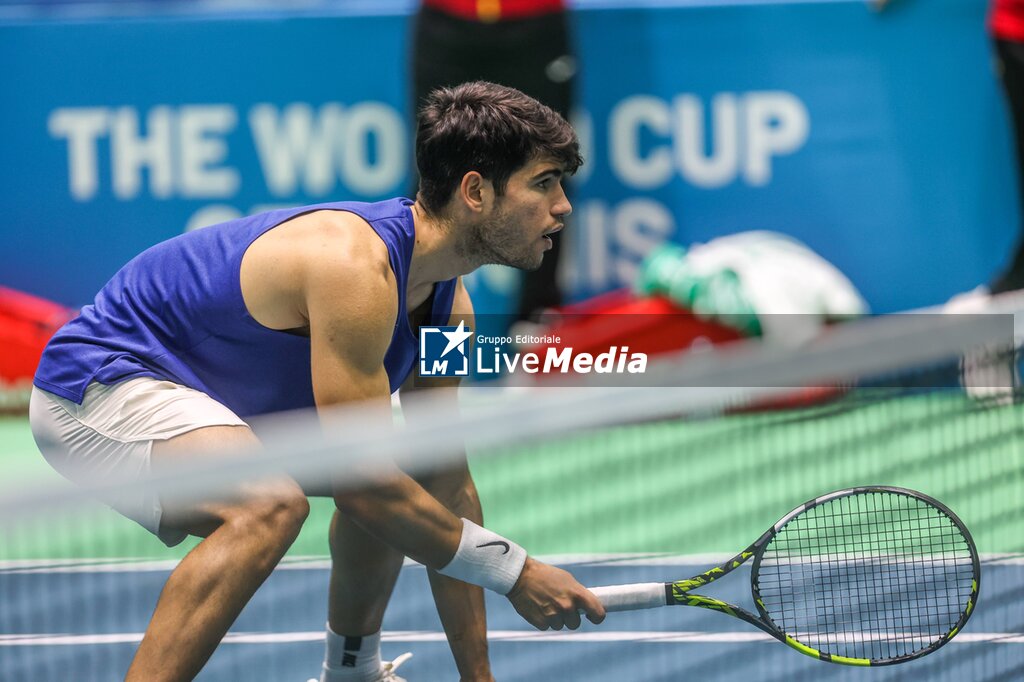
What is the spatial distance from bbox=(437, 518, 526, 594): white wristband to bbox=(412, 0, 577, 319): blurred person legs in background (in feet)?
11.6

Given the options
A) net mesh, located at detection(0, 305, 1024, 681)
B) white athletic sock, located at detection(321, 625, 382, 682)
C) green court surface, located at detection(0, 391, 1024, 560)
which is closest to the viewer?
net mesh, located at detection(0, 305, 1024, 681)

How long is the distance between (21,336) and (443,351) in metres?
3.62

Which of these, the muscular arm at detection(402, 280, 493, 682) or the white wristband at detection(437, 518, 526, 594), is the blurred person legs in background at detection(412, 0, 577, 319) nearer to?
the muscular arm at detection(402, 280, 493, 682)

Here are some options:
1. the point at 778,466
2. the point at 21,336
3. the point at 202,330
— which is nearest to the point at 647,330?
the point at 21,336

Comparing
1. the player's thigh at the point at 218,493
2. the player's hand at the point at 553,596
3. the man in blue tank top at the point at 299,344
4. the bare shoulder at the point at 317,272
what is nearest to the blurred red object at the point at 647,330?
the man in blue tank top at the point at 299,344

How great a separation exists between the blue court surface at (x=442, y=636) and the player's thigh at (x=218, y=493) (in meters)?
0.27

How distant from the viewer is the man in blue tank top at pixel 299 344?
8.08 feet

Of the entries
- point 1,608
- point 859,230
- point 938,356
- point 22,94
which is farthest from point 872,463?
point 22,94

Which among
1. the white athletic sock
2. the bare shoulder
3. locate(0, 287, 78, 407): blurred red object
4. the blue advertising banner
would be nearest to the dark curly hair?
the bare shoulder

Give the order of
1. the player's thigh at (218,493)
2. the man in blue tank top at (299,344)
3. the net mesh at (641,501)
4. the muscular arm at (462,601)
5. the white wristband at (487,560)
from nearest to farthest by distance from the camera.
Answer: the net mesh at (641,501), the player's thigh at (218,493), the man in blue tank top at (299,344), the white wristband at (487,560), the muscular arm at (462,601)

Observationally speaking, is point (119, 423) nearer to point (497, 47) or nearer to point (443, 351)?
point (443, 351)

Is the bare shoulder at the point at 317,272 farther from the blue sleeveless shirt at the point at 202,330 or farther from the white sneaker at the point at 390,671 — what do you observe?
the white sneaker at the point at 390,671

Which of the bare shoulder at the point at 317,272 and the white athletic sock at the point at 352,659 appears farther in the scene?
the white athletic sock at the point at 352,659

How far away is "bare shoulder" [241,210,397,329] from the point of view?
2477 millimetres
